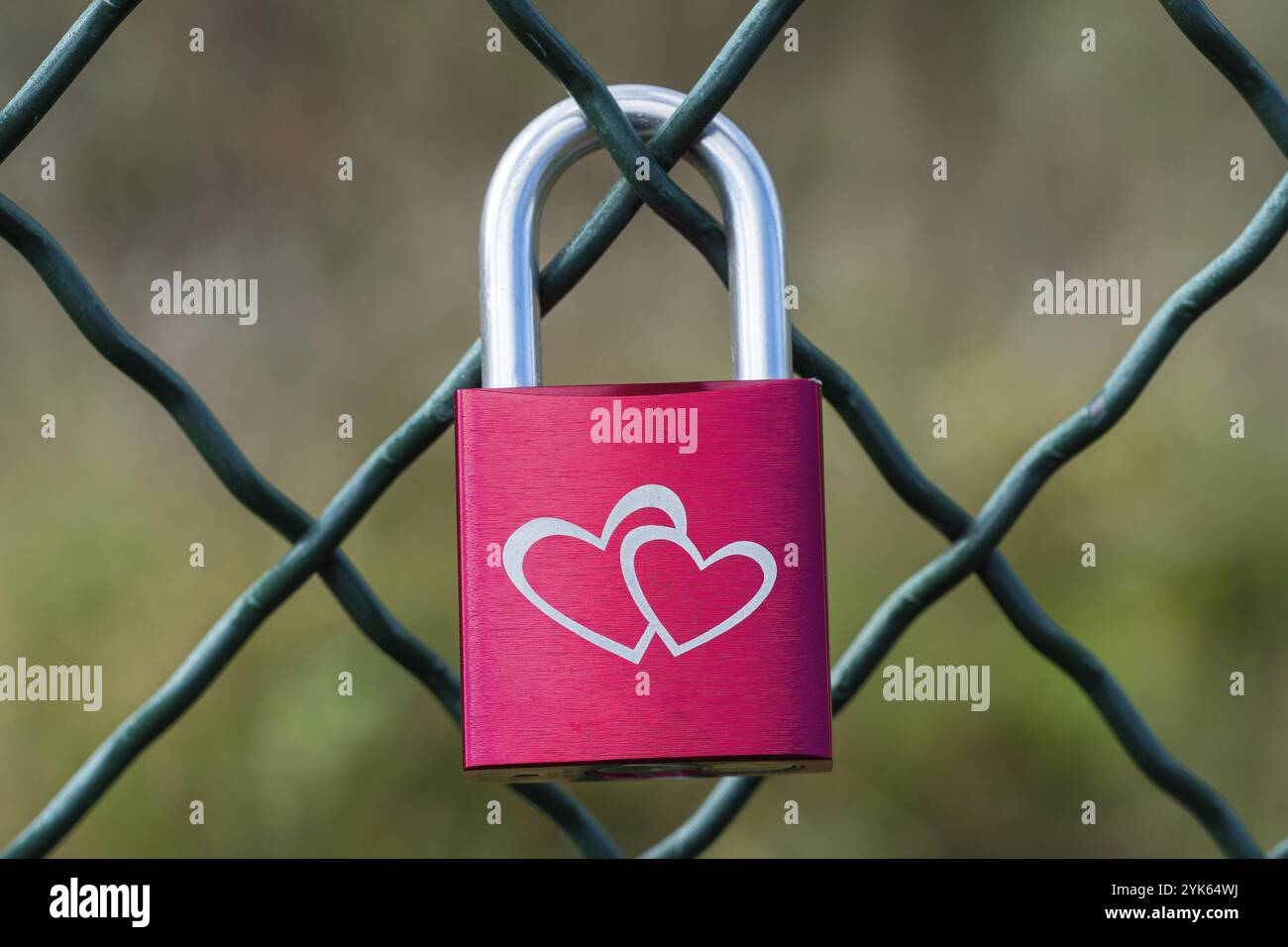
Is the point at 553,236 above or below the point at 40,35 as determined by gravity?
below

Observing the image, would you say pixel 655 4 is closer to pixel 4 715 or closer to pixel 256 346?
pixel 256 346

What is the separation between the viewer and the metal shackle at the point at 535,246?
51 cm

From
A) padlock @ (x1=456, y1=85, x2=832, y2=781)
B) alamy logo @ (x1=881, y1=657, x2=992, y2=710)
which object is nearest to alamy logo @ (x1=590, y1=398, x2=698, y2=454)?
padlock @ (x1=456, y1=85, x2=832, y2=781)

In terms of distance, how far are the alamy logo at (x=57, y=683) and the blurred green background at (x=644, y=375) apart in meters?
0.03

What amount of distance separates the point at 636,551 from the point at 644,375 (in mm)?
1668

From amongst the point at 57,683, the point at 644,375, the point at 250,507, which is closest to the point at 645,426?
the point at 250,507

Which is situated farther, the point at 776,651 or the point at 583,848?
the point at 583,848

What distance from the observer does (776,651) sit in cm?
48

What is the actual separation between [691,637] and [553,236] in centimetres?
180

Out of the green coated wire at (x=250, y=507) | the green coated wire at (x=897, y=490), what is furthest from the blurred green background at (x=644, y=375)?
the green coated wire at (x=250, y=507)

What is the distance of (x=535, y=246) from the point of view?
1.69 ft

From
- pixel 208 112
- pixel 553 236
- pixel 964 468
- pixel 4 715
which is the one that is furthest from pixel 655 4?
pixel 4 715

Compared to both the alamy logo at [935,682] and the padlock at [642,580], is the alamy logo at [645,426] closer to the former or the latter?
the padlock at [642,580]
